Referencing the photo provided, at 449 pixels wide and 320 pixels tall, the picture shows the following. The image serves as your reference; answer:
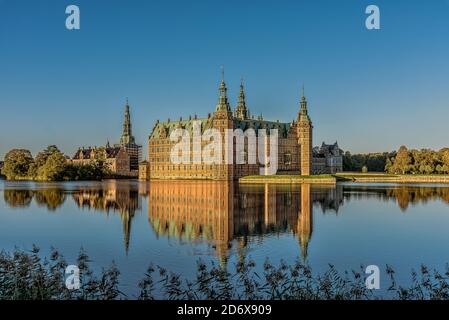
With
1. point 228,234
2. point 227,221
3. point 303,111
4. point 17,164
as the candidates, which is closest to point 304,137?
point 303,111

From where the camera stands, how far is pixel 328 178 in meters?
77.1

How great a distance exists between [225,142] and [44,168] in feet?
113

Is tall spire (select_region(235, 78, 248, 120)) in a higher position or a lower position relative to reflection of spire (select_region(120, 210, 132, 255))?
higher

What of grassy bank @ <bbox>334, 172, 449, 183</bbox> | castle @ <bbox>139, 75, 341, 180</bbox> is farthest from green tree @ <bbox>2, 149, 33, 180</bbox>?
grassy bank @ <bbox>334, 172, 449, 183</bbox>

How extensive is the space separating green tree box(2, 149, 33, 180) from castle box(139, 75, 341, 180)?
24.9 m

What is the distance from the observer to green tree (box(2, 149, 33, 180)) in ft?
313

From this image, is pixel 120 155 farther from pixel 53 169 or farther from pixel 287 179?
pixel 287 179

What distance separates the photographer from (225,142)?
96125mm

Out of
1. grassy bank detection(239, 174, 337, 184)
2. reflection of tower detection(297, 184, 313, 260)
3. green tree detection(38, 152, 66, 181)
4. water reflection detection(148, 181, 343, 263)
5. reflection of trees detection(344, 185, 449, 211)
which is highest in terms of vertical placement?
green tree detection(38, 152, 66, 181)

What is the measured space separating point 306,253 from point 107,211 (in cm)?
1721

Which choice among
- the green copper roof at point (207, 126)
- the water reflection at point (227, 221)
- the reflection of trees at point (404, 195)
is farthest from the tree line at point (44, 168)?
the water reflection at point (227, 221)

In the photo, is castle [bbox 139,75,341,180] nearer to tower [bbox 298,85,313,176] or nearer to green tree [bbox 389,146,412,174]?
tower [bbox 298,85,313,176]
